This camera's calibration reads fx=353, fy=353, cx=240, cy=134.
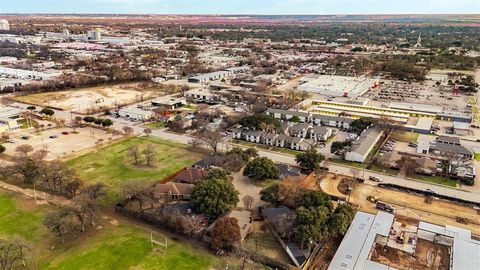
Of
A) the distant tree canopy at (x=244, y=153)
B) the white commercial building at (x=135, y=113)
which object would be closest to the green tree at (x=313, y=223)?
the distant tree canopy at (x=244, y=153)

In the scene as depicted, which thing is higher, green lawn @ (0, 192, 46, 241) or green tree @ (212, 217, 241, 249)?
green tree @ (212, 217, 241, 249)

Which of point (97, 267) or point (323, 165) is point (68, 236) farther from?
point (323, 165)

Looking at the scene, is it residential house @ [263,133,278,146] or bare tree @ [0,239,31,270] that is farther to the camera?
residential house @ [263,133,278,146]

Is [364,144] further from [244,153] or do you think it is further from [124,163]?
[124,163]

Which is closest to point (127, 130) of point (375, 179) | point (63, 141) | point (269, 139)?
point (63, 141)

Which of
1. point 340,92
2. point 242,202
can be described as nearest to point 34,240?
point 242,202

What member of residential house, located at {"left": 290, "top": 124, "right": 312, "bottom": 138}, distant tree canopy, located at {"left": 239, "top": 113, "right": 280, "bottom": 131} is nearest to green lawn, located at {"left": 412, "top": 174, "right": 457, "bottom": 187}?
residential house, located at {"left": 290, "top": 124, "right": 312, "bottom": 138}

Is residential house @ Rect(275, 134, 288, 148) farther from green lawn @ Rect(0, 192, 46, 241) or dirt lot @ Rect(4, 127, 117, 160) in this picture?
green lawn @ Rect(0, 192, 46, 241)

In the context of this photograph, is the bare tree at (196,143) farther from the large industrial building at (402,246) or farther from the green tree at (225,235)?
the large industrial building at (402,246)
